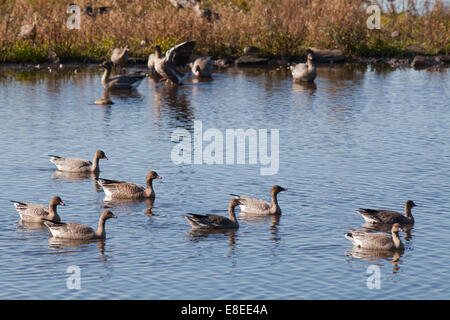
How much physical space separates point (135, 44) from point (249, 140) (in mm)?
22533

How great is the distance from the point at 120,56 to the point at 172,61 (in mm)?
5541

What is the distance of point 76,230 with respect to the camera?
1948 centimetres

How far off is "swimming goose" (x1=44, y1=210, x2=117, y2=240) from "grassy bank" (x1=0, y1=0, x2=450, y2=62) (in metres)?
30.8

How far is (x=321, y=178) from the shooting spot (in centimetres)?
2520

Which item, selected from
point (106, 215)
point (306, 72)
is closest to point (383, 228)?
point (106, 215)

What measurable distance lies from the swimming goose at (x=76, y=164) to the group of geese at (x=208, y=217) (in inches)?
108

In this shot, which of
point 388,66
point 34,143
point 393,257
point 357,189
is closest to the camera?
point 393,257

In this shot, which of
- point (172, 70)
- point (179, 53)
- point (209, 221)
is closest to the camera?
point (209, 221)

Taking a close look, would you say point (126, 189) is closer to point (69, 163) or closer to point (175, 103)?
point (69, 163)

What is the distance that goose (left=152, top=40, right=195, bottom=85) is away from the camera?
4297 centimetres

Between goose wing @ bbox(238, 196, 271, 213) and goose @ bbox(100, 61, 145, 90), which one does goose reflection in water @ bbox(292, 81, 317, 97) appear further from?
goose wing @ bbox(238, 196, 271, 213)

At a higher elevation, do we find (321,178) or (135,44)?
(135,44)
